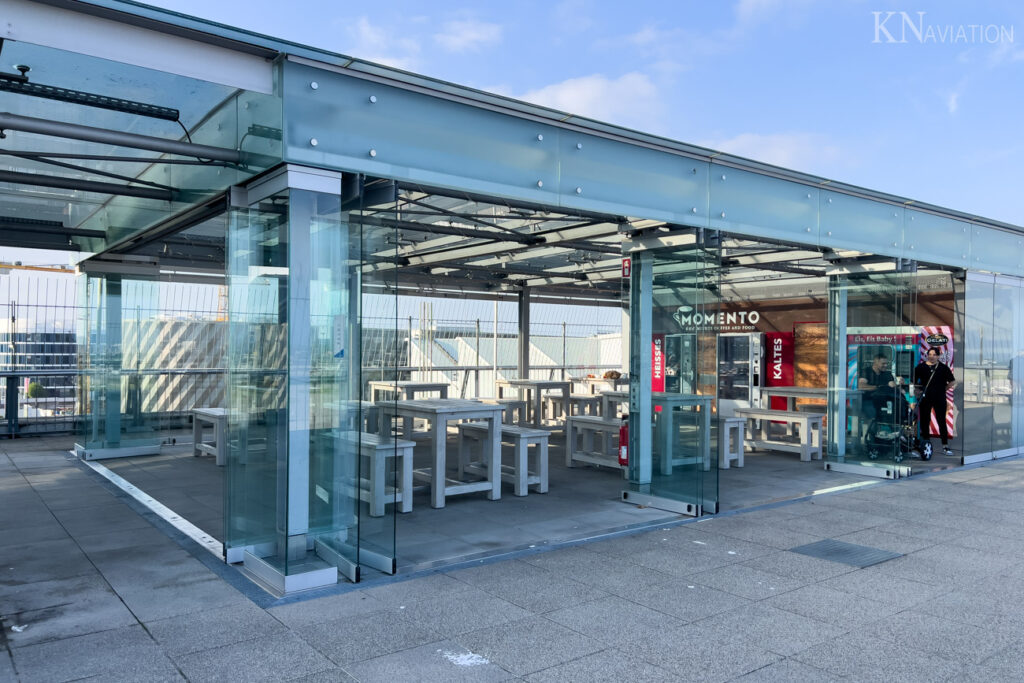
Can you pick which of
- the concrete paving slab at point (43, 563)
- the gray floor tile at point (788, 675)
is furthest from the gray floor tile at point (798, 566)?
the concrete paving slab at point (43, 563)

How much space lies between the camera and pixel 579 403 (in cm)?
1374

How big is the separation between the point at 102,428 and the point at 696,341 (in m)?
7.70

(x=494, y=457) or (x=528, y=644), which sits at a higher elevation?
(x=494, y=457)

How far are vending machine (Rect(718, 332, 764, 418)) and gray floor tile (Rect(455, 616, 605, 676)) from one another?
38.2 ft

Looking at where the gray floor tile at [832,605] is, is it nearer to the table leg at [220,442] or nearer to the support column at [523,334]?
the table leg at [220,442]

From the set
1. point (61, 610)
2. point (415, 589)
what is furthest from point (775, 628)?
point (61, 610)

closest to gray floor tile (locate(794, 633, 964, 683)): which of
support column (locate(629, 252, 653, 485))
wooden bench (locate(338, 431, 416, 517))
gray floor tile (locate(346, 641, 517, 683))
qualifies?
gray floor tile (locate(346, 641, 517, 683))

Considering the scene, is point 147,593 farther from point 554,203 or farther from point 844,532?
point 844,532

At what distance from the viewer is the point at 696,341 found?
6789mm

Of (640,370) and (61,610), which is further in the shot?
(640,370)

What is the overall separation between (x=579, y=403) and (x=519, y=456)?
256 inches

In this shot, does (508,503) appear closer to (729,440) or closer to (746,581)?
(746,581)

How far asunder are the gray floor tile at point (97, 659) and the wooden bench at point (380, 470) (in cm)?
146

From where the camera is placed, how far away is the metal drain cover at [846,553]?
17.1 ft
